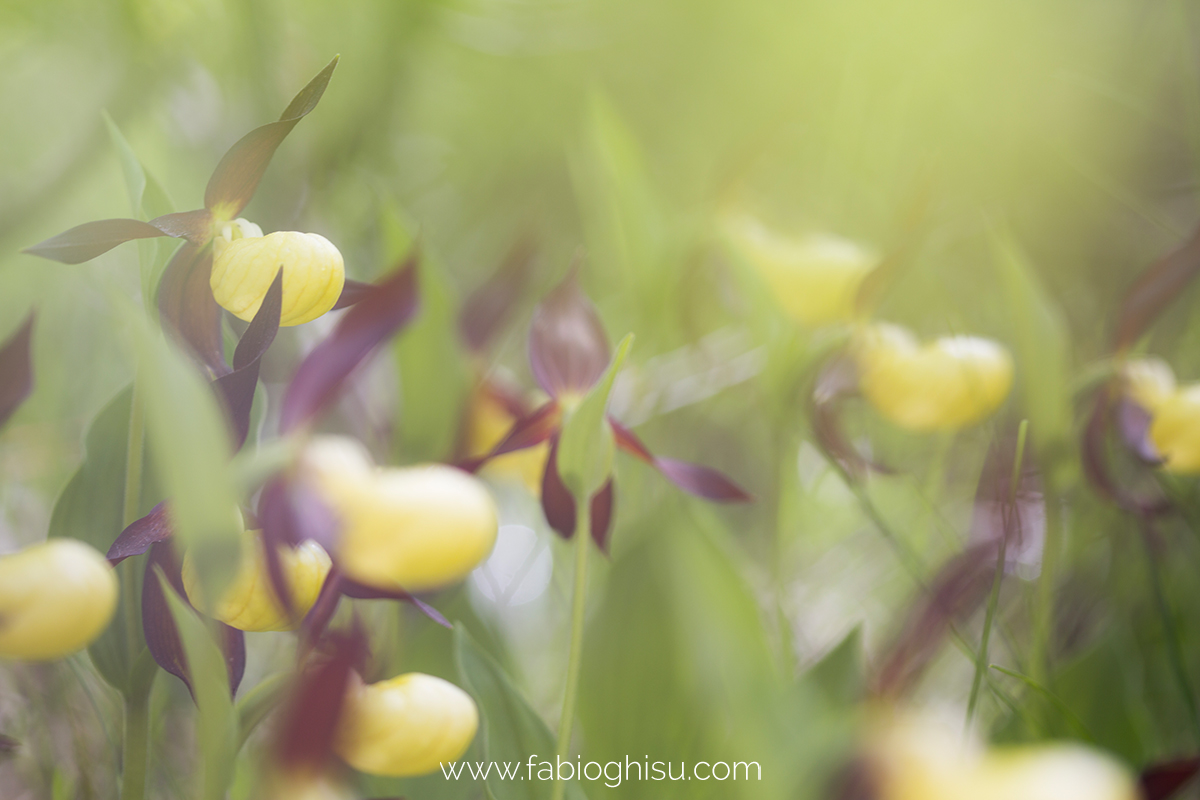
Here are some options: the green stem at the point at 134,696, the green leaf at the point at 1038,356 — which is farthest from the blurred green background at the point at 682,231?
the green stem at the point at 134,696

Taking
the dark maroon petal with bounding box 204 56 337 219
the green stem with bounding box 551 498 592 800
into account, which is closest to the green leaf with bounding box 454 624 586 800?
the green stem with bounding box 551 498 592 800

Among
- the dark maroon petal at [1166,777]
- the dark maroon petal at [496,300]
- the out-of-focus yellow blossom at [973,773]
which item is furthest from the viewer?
the dark maroon petal at [496,300]

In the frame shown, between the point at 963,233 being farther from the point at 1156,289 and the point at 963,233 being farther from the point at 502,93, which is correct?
the point at 502,93

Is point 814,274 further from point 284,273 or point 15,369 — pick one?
point 15,369

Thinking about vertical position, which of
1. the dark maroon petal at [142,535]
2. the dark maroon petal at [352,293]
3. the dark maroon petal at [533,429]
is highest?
the dark maroon petal at [352,293]

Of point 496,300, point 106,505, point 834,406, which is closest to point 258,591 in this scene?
point 106,505

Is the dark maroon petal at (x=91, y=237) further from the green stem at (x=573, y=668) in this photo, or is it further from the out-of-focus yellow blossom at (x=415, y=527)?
the green stem at (x=573, y=668)
